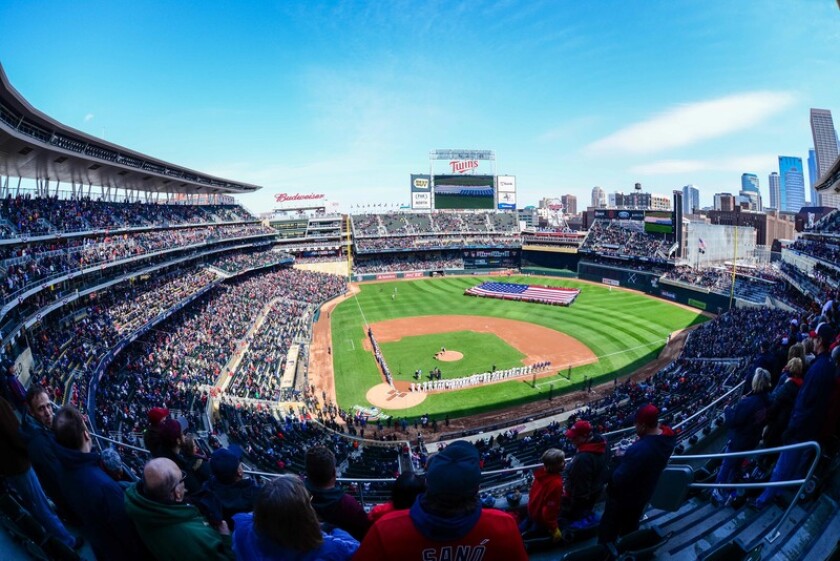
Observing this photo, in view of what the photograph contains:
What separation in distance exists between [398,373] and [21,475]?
2593cm

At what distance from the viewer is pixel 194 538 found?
2908 millimetres

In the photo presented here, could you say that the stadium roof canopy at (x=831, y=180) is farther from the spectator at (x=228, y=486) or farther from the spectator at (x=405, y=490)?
the spectator at (x=228, y=486)

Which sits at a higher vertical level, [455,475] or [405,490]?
[455,475]

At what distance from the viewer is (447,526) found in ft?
7.73

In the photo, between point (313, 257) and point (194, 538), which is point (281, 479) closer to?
point (194, 538)

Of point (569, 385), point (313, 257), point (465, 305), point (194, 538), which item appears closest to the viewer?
point (194, 538)

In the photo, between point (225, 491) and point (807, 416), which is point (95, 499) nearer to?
point (225, 491)

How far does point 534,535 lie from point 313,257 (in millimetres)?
71570

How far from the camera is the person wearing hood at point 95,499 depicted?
345 centimetres

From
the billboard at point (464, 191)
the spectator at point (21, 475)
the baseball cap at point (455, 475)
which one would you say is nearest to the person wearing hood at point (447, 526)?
the baseball cap at point (455, 475)

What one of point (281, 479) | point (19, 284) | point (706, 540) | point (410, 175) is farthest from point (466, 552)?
point (410, 175)

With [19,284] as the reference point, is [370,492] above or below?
below

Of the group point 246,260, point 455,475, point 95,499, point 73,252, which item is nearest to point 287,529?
point 455,475

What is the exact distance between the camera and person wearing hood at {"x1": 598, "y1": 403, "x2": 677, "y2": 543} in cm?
419
